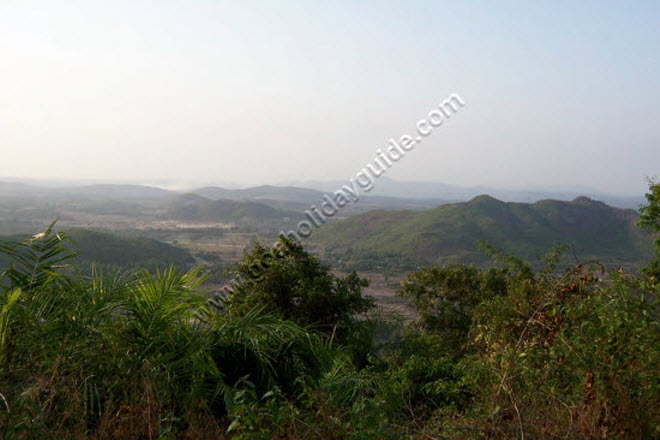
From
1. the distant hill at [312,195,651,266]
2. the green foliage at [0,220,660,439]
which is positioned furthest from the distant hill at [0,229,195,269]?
the green foliage at [0,220,660,439]

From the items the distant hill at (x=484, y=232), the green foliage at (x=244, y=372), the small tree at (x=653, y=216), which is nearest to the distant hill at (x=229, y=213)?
the distant hill at (x=484, y=232)

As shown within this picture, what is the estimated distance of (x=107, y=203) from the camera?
463 feet

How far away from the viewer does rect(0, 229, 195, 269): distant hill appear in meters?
46.7

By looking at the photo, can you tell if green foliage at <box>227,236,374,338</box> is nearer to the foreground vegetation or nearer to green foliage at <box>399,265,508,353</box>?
green foliage at <box>399,265,508,353</box>

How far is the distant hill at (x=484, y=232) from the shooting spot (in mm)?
75250

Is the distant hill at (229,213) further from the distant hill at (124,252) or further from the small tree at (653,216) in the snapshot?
the small tree at (653,216)

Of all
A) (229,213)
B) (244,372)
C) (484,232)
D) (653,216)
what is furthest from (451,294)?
(229,213)

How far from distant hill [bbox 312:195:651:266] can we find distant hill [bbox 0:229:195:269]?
91.1 feet

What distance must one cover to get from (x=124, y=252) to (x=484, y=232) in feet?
209

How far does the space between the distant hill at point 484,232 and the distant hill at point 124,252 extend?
91.1ft

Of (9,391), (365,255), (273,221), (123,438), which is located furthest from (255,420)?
(273,221)

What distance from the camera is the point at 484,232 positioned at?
86.9 meters

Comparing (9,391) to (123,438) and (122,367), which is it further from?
(123,438)

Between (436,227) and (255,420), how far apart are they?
89.2m
